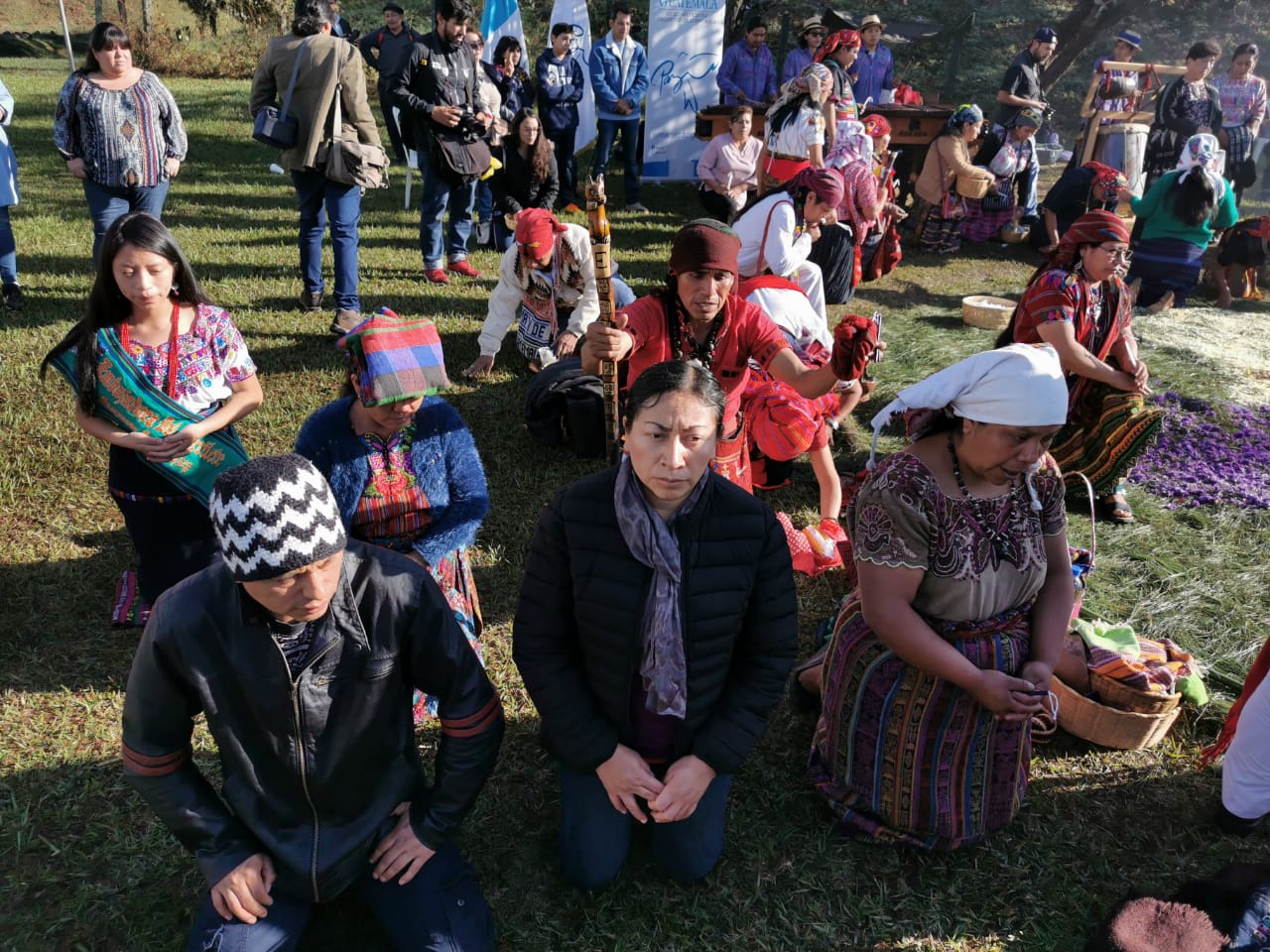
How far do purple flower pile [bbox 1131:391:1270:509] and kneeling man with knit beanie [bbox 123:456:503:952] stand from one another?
478 centimetres

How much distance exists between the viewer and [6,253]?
668cm

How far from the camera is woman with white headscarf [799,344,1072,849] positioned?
2650 millimetres

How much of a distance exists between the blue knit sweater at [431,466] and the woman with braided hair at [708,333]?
60 centimetres

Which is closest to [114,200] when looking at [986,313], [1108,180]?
[986,313]

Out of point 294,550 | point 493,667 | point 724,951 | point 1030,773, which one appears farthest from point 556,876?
point 1030,773

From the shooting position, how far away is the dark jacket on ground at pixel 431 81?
7.07 metres

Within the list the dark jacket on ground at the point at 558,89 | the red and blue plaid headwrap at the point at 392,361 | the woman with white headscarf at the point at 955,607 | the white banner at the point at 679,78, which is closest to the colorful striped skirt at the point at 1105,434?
the woman with white headscarf at the point at 955,607

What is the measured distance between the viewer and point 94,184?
240 inches

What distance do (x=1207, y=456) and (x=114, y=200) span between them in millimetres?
7642

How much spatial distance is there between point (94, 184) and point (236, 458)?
12.1ft

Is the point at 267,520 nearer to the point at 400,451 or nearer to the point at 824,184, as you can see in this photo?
the point at 400,451

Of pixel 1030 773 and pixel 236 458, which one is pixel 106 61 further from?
pixel 1030 773

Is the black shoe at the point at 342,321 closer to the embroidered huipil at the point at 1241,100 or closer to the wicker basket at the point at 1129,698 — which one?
the wicker basket at the point at 1129,698

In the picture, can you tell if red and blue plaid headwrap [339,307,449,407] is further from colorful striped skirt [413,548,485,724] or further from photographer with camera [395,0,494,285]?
photographer with camera [395,0,494,285]
